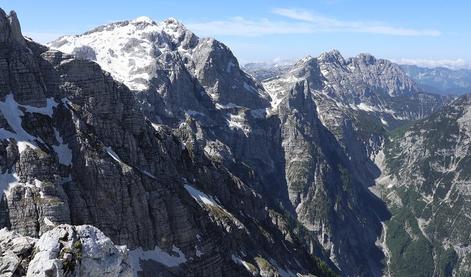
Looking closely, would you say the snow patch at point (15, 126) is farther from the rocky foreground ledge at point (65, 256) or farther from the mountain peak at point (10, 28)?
the rocky foreground ledge at point (65, 256)

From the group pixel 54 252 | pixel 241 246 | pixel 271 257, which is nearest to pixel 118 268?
pixel 54 252

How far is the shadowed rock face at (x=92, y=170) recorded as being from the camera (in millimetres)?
99312

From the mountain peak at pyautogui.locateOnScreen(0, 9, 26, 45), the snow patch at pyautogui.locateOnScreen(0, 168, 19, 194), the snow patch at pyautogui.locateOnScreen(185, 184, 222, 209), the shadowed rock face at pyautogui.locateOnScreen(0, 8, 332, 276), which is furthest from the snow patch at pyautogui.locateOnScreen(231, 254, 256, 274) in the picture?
the mountain peak at pyautogui.locateOnScreen(0, 9, 26, 45)

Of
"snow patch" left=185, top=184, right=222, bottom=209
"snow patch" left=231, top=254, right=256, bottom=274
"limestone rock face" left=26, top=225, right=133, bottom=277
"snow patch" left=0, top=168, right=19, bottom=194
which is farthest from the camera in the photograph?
"snow patch" left=185, top=184, right=222, bottom=209

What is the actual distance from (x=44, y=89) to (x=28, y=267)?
88.2m

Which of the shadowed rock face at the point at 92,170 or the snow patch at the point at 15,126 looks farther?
the snow patch at the point at 15,126

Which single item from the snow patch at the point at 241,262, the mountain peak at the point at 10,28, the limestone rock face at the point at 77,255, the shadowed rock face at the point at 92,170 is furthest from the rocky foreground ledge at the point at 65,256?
the snow patch at the point at 241,262

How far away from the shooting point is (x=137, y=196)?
4609 inches

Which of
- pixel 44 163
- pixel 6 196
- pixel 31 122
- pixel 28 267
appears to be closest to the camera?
pixel 28 267

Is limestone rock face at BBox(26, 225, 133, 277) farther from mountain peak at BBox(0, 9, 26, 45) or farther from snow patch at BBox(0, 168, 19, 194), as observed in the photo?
mountain peak at BBox(0, 9, 26, 45)

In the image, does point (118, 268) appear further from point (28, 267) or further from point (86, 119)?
point (86, 119)

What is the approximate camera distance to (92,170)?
11094 cm

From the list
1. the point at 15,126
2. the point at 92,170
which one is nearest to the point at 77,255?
the point at 92,170

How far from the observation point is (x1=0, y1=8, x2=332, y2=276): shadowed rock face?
99.3 m
